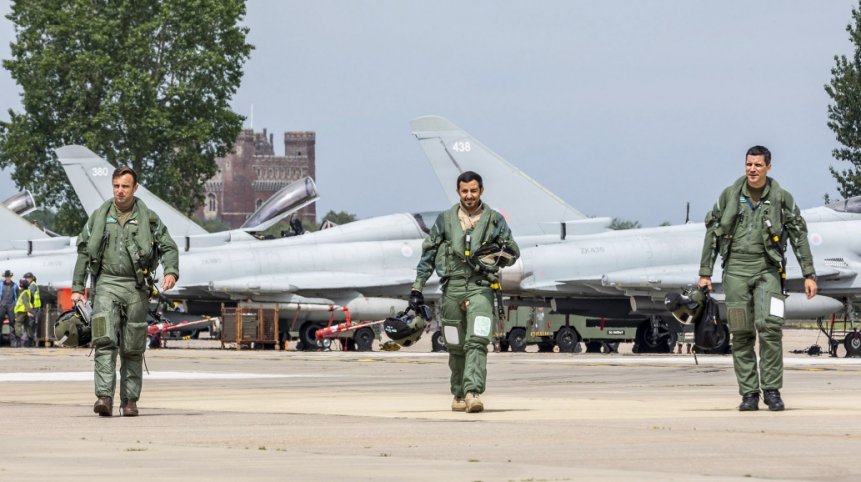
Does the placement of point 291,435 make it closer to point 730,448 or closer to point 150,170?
point 730,448

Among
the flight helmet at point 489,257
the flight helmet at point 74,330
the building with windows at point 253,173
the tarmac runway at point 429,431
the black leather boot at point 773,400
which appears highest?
the building with windows at point 253,173

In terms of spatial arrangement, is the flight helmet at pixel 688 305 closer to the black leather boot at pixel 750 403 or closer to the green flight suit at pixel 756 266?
the green flight suit at pixel 756 266

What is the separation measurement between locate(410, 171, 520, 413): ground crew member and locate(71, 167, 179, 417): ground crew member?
2161 millimetres

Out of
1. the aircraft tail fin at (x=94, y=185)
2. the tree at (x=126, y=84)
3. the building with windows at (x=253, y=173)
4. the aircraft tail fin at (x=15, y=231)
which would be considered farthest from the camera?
the building with windows at (x=253, y=173)

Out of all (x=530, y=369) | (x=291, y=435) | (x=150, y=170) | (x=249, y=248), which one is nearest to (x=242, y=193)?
(x=150, y=170)

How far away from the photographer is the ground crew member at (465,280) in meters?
12.7

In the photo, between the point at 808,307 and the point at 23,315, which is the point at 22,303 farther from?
the point at 808,307

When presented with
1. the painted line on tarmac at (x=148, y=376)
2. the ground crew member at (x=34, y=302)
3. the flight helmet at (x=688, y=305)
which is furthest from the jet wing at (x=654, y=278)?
the flight helmet at (x=688, y=305)

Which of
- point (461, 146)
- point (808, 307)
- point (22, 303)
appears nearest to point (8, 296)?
point (22, 303)

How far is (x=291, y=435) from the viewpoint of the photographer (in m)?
10.2

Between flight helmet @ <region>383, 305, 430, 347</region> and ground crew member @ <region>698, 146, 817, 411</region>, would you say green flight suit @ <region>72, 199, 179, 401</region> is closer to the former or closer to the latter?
flight helmet @ <region>383, 305, 430, 347</region>

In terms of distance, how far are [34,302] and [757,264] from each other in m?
29.8

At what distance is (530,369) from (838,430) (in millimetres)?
12055

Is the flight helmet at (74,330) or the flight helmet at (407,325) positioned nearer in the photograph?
the flight helmet at (74,330)
